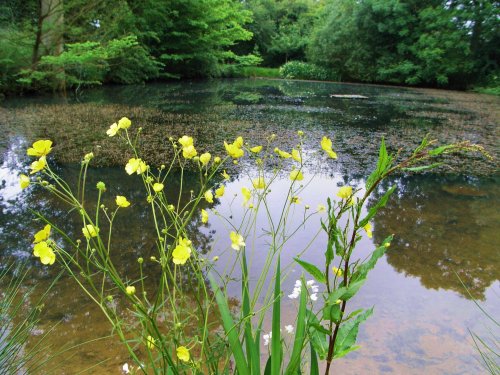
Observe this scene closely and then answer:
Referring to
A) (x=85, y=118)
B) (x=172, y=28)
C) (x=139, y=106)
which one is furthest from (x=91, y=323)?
(x=172, y=28)

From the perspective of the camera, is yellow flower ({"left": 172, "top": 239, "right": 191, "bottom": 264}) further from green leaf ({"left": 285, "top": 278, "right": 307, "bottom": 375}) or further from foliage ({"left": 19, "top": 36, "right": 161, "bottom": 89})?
foliage ({"left": 19, "top": 36, "right": 161, "bottom": 89})

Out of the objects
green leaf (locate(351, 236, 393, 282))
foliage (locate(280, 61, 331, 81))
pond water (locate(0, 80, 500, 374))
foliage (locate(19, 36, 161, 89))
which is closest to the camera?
green leaf (locate(351, 236, 393, 282))

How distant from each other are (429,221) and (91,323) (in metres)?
2.00

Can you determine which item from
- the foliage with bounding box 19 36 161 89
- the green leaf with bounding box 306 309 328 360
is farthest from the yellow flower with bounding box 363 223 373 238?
the foliage with bounding box 19 36 161 89

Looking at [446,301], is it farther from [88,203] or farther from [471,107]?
[471,107]

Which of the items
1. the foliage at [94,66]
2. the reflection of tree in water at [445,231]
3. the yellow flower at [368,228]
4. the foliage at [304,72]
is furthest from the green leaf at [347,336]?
the foliage at [304,72]

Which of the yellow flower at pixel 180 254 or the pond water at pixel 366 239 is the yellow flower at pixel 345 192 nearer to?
the yellow flower at pixel 180 254

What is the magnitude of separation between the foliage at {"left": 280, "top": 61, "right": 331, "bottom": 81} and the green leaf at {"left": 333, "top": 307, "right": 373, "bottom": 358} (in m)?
18.2

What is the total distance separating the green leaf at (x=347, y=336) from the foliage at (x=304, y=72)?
18.2 meters

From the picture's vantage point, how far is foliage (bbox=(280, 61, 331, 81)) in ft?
59.3

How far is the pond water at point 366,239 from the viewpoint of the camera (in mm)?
1403

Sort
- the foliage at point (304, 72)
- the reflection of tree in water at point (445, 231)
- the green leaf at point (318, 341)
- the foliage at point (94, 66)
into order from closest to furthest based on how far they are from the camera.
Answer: the green leaf at point (318, 341), the reflection of tree in water at point (445, 231), the foliage at point (94, 66), the foliage at point (304, 72)

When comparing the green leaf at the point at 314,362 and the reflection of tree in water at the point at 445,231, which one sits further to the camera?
A: the reflection of tree in water at the point at 445,231

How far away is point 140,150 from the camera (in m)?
3.84
